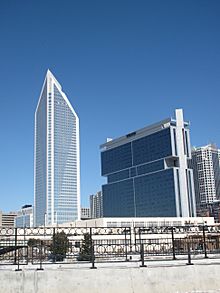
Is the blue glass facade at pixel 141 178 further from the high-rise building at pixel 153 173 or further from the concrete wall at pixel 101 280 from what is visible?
the concrete wall at pixel 101 280

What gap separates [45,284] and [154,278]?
372 centimetres

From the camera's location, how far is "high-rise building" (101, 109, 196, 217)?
15888 centimetres

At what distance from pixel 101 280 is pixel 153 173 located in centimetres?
15687

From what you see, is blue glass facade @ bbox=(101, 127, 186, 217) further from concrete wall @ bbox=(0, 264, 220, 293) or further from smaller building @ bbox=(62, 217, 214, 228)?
concrete wall @ bbox=(0, 264, 220, 293)

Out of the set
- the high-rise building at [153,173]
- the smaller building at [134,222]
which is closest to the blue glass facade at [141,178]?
the high-rise building at [153,173]

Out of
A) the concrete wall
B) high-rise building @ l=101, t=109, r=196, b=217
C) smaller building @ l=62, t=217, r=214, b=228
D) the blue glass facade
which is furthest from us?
the blue glass facade

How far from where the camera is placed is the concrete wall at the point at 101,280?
12898mm

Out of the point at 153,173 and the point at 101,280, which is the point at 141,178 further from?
the point at 101,280

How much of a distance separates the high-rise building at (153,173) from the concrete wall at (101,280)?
146 m

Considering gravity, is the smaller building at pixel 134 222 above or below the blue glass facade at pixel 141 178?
below

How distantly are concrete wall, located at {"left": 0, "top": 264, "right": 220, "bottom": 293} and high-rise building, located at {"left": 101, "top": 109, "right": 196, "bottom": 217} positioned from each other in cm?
14566

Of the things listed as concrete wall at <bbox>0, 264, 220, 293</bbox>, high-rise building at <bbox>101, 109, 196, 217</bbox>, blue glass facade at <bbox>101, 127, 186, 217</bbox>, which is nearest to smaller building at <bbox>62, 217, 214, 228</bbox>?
high-rise building at <bbox>101, 109, 196, 217</bbox>

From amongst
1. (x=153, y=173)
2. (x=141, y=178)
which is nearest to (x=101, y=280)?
(x=153, y=173)

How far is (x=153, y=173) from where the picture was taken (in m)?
169
